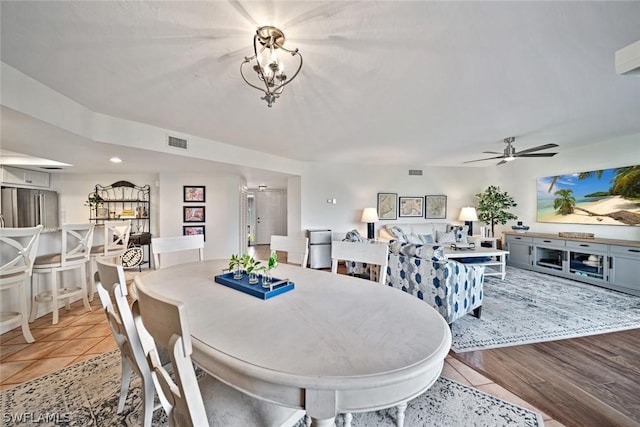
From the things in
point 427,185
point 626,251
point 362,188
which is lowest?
point 626,251

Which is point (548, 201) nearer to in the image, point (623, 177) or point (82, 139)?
point (623, 177)

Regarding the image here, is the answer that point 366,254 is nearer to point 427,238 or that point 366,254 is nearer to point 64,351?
point 64,351

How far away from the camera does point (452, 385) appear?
1.86 meters

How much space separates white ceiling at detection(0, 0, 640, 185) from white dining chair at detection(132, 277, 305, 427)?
1.59 meters

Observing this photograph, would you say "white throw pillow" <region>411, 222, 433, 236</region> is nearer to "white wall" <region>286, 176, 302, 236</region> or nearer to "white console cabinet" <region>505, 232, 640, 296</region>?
Result: "white console cabinet" <region>505, 232, 640, 296</region>

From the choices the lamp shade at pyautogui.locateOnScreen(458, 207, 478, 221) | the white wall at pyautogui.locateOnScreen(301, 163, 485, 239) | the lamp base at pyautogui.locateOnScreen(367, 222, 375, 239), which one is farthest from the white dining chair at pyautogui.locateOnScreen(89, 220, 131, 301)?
the lamp shade at pyautogui.locateOnScreen(458, 207, 478, 221)

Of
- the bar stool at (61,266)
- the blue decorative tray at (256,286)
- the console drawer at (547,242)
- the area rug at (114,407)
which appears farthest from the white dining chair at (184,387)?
the console drawer at (547,242)

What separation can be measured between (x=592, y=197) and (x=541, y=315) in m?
3.12

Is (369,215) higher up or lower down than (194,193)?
lower down

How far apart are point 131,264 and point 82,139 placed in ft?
10.9

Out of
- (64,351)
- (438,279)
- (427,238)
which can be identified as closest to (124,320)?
(64,351)

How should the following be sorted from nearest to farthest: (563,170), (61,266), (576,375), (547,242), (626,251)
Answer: (576,375) → (61,266) → (626,251) → (547,242) → (563,170)

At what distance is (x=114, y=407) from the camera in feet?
5.35

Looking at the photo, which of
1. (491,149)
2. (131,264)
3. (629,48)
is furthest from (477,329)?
(131,264)
